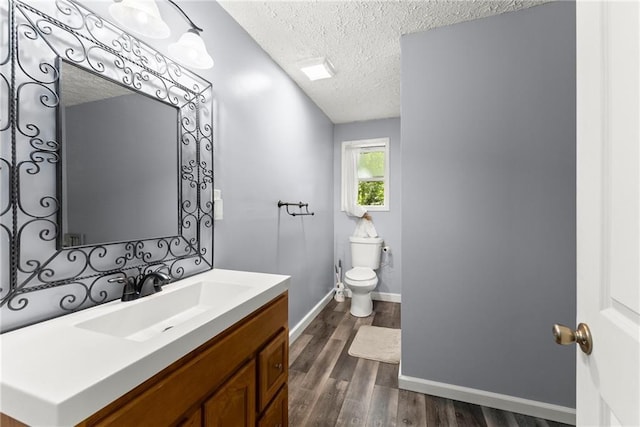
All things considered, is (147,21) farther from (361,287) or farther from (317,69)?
(361,287)

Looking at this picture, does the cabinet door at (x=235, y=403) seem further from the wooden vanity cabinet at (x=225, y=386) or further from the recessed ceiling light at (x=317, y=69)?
the recessed ceiling light at (x=317, y=69)

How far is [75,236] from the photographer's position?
3.16 ft

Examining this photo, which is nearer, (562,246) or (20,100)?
(20,100)

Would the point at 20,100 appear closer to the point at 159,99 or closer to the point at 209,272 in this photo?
the point at 159,99

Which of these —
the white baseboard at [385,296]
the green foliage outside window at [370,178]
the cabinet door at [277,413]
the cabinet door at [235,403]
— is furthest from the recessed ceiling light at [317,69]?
the white baseboard at [385,296]

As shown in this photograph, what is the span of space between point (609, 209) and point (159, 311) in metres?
1.41

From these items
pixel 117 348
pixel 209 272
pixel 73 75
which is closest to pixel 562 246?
pixel 209 272

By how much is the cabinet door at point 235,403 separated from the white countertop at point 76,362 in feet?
0.68

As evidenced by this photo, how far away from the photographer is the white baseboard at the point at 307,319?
2.50 m

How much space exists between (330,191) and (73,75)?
9.63ft

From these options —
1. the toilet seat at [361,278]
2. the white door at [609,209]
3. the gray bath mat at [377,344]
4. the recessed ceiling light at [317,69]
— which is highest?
the recessed ceiling light at [317,69]

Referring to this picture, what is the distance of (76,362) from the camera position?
0.63 m

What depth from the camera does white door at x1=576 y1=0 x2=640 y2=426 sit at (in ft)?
1.60

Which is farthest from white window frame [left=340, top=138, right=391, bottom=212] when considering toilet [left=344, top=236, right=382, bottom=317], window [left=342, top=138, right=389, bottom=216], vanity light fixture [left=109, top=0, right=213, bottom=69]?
vanity light fixture [left=109, top=0, right=213, bottom=69]
